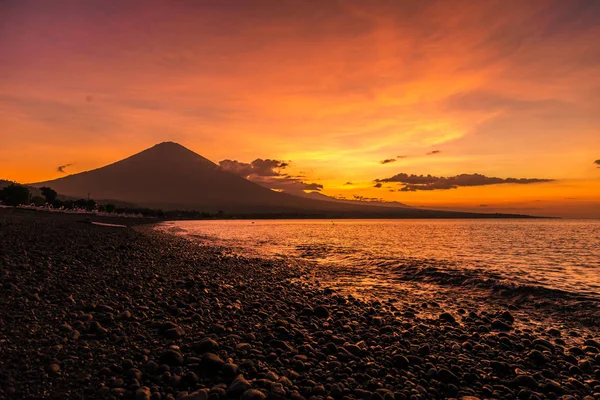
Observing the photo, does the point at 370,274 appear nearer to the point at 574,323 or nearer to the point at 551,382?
the point at 574,323

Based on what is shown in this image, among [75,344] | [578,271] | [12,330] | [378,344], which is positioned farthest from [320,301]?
[578,271]

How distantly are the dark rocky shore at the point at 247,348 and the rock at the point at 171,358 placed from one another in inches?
0.9

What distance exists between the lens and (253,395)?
5875mm

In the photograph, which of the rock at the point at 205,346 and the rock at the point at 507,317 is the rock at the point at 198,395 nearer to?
the rock at the point at 205,346

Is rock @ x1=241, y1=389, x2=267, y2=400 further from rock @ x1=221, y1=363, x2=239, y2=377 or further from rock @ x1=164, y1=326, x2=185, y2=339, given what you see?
rock @ x1=164, y1=326, x2=185, y2=339

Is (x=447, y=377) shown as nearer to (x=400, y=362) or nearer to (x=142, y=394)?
(x=400, y=362)

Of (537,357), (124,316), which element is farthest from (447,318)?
(124,316)

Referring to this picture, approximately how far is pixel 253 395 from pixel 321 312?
6.53 m

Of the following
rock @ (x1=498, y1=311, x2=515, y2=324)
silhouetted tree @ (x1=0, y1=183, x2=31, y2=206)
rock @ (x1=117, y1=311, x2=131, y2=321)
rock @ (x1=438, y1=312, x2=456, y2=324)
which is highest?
silhouetted tree @ (x1=0, y1=183, x2=31, y2=206)

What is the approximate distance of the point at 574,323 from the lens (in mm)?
13078

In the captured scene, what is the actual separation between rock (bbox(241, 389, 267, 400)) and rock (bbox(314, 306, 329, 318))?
6266mm

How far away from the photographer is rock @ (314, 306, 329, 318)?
39.5 feet

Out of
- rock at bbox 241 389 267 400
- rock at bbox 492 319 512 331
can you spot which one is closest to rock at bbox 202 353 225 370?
rock at bbox 241 389 267 400

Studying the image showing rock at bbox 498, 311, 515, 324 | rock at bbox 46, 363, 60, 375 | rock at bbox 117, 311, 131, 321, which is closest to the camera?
rock at bbox 46, 363, 60, 375
